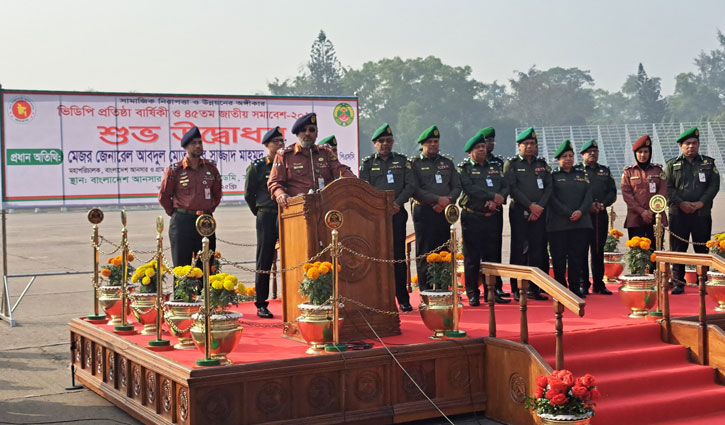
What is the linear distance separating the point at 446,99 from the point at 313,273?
90.5 meters

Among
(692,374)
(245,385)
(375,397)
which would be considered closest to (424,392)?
(375,397)

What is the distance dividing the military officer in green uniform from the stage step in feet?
8.80

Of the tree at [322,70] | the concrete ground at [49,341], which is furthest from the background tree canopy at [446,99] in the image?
the concrete ground at [49,341]

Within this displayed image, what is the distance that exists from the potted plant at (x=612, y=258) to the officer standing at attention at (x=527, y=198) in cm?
164

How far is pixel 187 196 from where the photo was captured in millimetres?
8734

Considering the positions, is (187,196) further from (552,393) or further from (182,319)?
(552,393)

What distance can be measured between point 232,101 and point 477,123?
8401 centimetres

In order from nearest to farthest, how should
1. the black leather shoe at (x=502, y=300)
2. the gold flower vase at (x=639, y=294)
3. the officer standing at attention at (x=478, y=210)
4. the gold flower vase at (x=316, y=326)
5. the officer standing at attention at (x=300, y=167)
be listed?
the gold flower vase at (x=316, y=326)
the officer standing at attention at (x=300, y=167)
the gold flower vase at (x=639, y=294)
the officer standing at attention at (x=478, y=210)
the black leather shoe at (x=502, y=300)

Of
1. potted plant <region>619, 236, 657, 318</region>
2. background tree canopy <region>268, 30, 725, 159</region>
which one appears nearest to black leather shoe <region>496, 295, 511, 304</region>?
potted plant <region>619, 236, 657, 318</region>

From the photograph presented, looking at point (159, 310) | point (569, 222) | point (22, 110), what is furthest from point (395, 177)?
point (22, 110)

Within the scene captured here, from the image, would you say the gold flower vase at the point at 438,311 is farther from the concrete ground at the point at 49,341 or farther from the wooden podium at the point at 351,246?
the concrete ground at the point at 49,341

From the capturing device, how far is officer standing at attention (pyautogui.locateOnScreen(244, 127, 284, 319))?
8.74m

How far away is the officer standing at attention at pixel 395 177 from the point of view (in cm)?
886

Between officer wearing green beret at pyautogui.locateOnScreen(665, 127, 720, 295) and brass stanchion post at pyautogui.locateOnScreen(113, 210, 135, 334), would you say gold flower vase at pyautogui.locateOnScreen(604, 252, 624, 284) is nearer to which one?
officer wearing green beret at pyautogui.locateOnScreen(665, 127, 720, 295)
